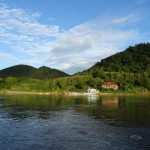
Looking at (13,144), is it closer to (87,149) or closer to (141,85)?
(87,149)

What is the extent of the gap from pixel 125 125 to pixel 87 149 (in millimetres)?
16699

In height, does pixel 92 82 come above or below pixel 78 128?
above

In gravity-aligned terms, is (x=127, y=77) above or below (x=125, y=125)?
above

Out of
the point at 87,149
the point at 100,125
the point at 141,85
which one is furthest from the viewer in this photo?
the point at 141,85

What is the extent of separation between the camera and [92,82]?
18975 cm

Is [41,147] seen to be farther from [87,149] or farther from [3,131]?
[3,131]

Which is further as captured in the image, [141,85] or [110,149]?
[141,85]

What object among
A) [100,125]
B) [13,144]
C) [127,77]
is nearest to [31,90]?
[127,77]

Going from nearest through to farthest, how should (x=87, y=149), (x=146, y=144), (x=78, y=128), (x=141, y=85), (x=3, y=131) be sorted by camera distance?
(x=87, y=149), (x=146, y=144), (x=3, y=131), (x=78, y=128), (x=141, y=85)

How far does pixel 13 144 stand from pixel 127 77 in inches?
6532

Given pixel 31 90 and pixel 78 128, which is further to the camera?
pixel 31 90

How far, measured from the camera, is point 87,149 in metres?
28.9

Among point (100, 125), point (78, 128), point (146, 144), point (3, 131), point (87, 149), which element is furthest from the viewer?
point (100, 125)

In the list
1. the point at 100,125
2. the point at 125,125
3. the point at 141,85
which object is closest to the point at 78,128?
the point at 100,125
